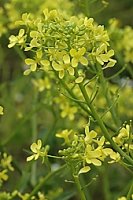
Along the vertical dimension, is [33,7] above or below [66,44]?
above

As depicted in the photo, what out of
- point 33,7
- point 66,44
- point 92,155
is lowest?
point 92,155

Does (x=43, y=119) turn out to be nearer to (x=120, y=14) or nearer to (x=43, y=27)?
(x=120, y=14)

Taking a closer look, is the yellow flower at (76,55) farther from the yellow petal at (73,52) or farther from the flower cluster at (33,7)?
the flower cluster at (33,7)

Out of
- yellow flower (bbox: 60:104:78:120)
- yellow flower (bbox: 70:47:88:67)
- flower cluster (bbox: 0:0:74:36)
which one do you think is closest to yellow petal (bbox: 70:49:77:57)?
yellow flower (bbox: 70:47:88:67)

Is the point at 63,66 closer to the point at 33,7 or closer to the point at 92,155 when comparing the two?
the point at 92,155

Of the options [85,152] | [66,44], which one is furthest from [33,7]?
[85,152]

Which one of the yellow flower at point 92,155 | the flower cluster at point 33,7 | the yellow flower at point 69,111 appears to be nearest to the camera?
the yellow flower at point 92,155

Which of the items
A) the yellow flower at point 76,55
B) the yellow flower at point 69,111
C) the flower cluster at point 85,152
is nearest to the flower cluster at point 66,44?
the yellow flower at point 76,55

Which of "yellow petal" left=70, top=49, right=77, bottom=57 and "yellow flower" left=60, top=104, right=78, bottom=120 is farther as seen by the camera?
"yellow flower" left=60, top=104, right=78, bottom=120

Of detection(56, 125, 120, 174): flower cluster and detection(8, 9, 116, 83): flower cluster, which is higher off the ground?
detection(8, 9, 116, 83): flower cluster

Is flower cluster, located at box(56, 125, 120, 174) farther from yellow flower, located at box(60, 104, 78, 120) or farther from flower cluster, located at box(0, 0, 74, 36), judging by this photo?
flower cluster, located at box(0, 0, 74, 36)

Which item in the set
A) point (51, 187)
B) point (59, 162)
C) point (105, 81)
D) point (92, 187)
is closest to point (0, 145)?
point (51, 187)
